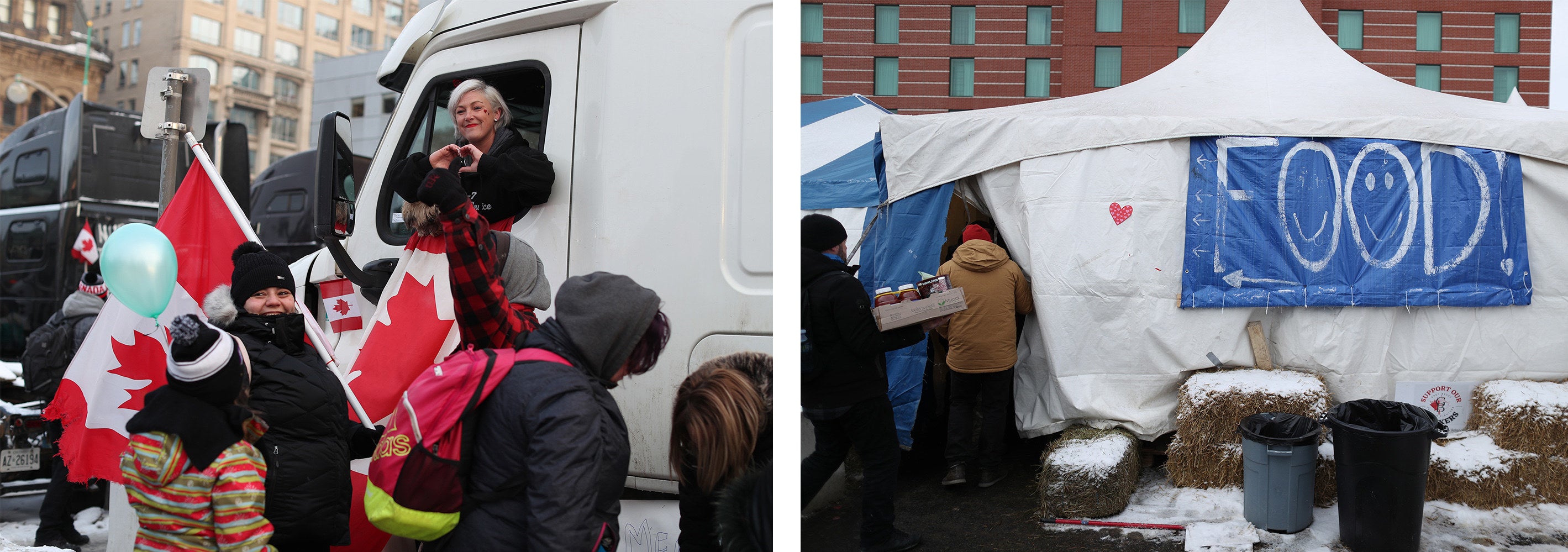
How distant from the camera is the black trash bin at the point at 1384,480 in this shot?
4.14 metres

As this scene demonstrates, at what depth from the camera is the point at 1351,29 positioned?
2995 centimetres

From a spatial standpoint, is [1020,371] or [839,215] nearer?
[1020,371]

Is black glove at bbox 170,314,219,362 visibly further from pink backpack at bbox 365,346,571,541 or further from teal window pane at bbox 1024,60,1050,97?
teal window pane at bbox 1024,60,1050,97

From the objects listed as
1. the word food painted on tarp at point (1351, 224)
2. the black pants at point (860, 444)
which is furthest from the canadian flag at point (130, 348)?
the word food painted on tarp at point (1351, 224)

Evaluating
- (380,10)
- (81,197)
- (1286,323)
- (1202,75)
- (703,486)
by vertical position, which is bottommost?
(703,486)

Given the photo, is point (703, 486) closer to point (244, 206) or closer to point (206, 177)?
point (206, 177)

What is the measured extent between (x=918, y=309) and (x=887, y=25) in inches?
1278

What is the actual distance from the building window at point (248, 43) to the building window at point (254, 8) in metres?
1.00

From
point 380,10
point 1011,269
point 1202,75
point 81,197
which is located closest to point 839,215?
point 1011,269

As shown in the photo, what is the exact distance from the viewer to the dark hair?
2166 mm

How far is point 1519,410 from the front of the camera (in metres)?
4.83

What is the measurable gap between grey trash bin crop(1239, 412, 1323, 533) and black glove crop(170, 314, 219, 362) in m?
4.54

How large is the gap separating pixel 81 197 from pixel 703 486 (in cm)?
805

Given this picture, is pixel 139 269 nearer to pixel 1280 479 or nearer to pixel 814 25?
pixel 1280 479
